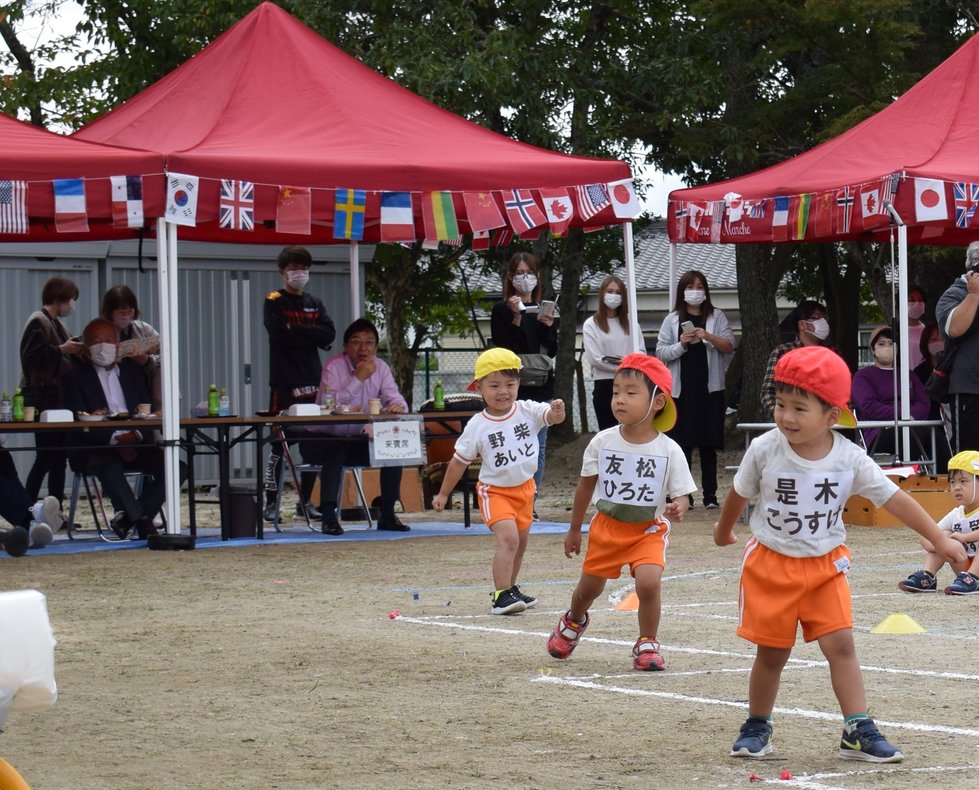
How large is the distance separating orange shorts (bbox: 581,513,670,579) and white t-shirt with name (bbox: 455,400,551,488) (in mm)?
1856

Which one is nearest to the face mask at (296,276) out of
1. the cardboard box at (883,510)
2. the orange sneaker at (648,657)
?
the cardboard box at (883,510)

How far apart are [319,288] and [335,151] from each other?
6.26m

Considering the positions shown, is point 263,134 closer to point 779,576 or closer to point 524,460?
point 524,460

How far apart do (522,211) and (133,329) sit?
3.34 meters

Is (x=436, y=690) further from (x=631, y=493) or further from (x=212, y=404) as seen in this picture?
(x=212, y=404)

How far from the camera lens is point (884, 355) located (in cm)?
1581

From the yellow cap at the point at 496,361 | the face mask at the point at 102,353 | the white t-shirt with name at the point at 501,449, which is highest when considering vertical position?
the face mask at the point at 102,353

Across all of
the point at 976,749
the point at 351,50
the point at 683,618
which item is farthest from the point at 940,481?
the point at 351,50

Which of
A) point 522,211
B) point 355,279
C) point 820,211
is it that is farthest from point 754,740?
point 355,279

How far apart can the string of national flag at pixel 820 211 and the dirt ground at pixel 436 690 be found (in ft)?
13.4

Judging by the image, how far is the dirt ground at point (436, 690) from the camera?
5.53 meters

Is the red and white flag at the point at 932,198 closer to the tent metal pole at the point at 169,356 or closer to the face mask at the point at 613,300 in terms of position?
the face mask at the point at 613,300

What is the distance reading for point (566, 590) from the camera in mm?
10562

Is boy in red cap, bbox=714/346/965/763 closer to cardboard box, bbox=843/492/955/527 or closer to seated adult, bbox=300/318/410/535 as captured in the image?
cardboard box, bbox=843/492/955/527
